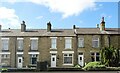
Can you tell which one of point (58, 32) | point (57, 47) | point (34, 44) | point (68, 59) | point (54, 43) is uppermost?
point (58, 32)

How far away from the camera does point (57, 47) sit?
35125 mm

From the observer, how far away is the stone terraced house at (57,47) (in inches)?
1372

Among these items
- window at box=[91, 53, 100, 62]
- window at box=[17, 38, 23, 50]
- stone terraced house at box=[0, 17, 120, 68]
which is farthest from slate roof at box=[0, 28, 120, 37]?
window at box=[91, 53, 100, 62]

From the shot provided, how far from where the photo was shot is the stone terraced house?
114 feet

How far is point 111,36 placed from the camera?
35188 millimetres

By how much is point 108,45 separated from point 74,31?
471 cm

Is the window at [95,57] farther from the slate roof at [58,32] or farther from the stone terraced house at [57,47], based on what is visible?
the slate roof at [58,32]

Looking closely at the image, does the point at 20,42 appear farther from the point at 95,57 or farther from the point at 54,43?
the point at 95,57

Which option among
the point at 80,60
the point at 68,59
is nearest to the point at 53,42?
the point at 68,59

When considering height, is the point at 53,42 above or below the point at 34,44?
above

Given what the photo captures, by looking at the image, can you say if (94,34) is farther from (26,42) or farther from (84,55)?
(26,42)

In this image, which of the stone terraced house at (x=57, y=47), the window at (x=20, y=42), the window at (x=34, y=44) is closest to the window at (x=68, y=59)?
the stone terraced house at (x=57, y=47)

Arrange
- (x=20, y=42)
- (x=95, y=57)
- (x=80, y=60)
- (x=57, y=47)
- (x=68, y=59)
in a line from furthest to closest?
1. (x=20, y=42)
2. (x=57, y=47)
3. (x=68, y=59)
4. (x=80, y=60)
5. (x=95, y=57)

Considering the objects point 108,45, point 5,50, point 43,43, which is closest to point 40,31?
point 43,43
